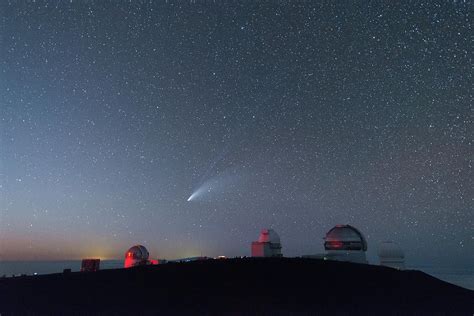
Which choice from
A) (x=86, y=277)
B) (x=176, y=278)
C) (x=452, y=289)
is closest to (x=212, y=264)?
(x=176, y=278)

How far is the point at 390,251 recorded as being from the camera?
61.9 metres

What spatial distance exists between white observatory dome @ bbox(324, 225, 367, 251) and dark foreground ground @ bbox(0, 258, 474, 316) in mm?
18020

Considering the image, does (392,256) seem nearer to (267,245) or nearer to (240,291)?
(267,245)

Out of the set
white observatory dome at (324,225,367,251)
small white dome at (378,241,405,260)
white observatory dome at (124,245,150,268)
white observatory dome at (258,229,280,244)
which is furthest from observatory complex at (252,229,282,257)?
white observatory dome at (124,245,150,268)

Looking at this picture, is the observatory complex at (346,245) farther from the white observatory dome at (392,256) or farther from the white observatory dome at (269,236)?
the white observatory dome at (269,236)

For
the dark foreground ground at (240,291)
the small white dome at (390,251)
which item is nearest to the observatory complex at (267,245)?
the small white dome at (390,251)

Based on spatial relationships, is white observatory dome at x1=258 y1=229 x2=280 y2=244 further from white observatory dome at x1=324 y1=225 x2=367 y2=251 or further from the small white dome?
the small white dome

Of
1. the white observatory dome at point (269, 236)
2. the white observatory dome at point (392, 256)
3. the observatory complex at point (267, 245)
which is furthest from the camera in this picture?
the white observatory dome at point (269, 236)

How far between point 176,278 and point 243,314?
44.6ft

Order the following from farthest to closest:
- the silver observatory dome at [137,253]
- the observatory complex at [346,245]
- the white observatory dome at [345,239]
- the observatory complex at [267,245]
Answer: the silver observatory dome at [137,253], the observatory complex at [267,245], the white observatory dome at [345,239], the observatory complex at [346,245]

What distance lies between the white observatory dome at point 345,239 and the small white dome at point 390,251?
3053 mm

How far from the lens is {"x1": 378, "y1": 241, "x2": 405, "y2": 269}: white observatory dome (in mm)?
61562

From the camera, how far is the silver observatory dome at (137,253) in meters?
69.9

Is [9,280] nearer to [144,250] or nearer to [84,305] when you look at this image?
[84,305]
